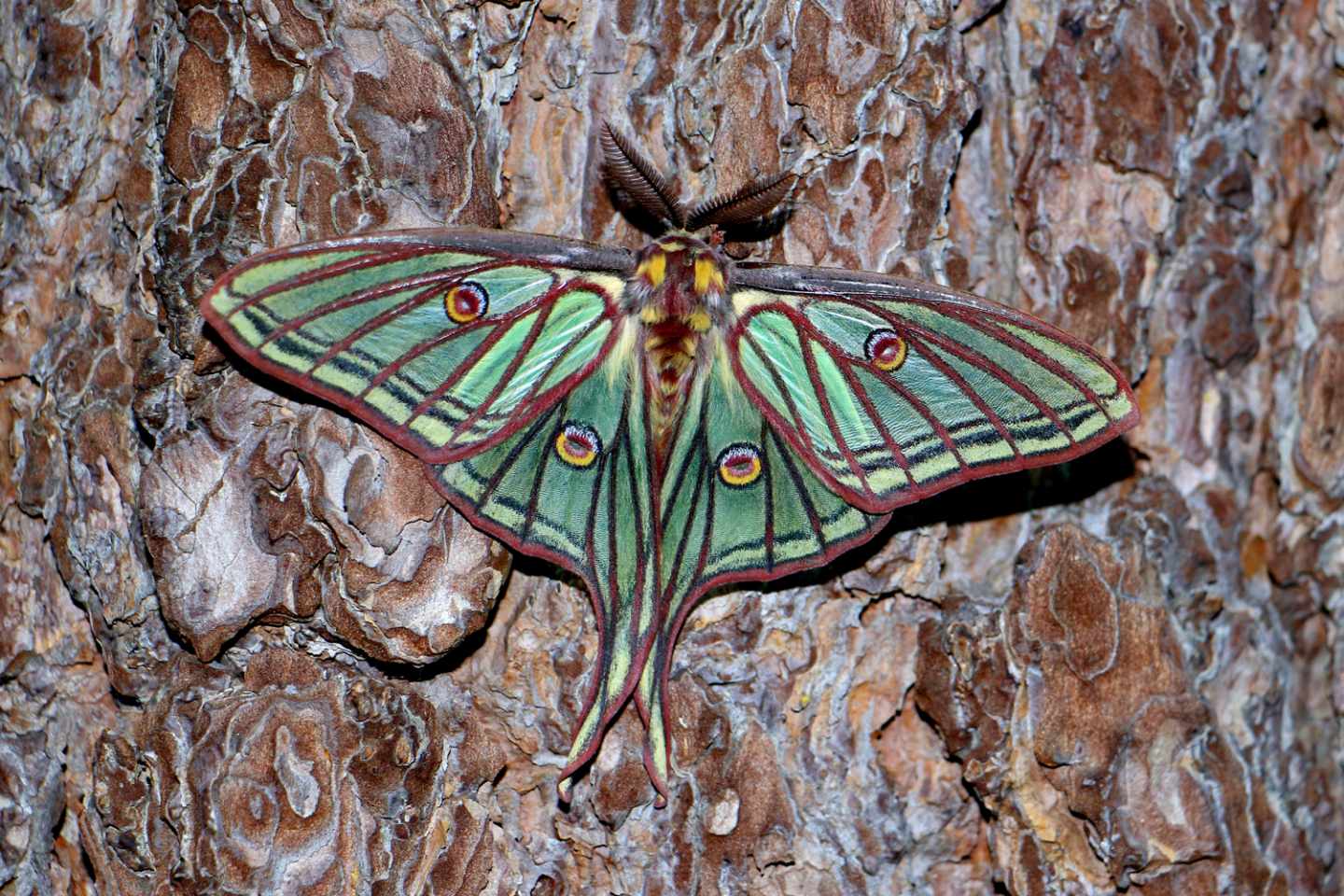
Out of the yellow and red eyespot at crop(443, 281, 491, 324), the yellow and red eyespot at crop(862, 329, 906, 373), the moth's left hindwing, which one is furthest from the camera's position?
the yellow and red eyespot at crop(862, 329, 906, 373)

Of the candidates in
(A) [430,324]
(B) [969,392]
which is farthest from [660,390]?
(B) [969,392]

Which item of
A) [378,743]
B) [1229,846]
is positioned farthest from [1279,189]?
[378,743]

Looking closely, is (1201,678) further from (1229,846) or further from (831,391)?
(831,391)

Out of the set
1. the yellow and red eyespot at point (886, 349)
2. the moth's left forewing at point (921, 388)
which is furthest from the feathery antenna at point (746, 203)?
the yellow and red eyespot at point (886, 349)

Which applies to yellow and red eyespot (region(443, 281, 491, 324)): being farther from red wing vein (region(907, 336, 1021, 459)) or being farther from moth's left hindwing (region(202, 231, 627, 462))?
red wing vein (region(907, 336, 1021, 459))

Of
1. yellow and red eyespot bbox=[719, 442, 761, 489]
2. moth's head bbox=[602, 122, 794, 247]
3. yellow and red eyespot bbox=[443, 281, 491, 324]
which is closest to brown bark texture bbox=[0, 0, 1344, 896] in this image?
moth's head bbox=[602, 122, 794, 247]


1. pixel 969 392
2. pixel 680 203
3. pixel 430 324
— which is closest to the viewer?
pixel 430 324

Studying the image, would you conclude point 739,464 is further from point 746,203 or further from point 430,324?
point 430,324
